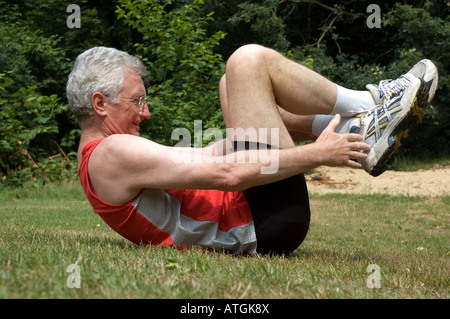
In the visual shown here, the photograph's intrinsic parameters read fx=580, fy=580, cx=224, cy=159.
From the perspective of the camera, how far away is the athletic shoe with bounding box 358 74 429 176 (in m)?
3.05

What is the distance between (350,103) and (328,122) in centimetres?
27

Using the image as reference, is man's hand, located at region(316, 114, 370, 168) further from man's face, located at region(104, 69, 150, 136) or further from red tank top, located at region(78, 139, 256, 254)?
man's face, located at region(104, 69, 150, 136)

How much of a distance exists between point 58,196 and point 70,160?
187 centimetres

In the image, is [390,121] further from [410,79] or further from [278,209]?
[278,209]

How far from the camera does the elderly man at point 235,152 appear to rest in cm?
271

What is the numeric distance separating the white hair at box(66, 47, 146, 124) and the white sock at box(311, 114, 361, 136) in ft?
3.85

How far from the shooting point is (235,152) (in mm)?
2762

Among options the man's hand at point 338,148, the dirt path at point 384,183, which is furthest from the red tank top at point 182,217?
the dirt path at point 384,183

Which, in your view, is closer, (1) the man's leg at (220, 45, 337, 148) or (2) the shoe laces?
(1) the man's leg at (220, 45, 337, 148)

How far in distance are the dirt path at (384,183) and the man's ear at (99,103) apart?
6330mm

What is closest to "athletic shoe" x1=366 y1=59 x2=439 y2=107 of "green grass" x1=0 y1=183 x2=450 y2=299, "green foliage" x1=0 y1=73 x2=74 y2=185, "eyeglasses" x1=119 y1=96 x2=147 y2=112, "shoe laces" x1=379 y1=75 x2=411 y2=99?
"shoe laces" x1=379 y1=75 x2=411 y2=99

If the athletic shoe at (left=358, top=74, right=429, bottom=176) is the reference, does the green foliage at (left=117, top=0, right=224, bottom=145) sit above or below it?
below

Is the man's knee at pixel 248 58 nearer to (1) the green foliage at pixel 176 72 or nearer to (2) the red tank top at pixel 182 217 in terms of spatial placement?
(2) the red tank top at pixel 182 217

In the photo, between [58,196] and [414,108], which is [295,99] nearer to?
[414,108]
